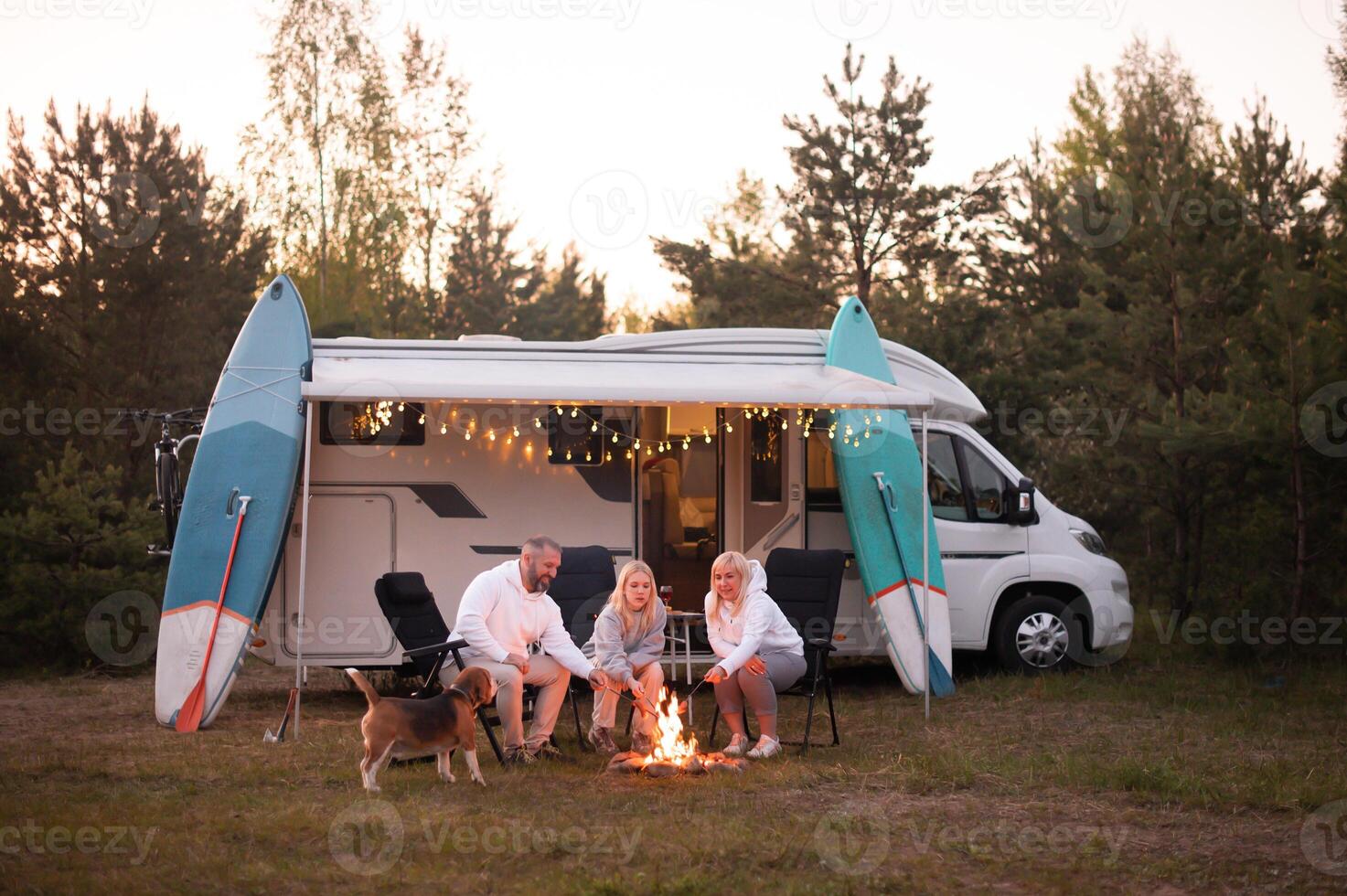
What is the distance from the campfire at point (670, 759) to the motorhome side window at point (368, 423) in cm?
301

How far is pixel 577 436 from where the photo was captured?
842 cm

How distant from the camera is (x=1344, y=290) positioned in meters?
8.96

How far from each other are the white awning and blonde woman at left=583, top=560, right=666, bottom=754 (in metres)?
1.19

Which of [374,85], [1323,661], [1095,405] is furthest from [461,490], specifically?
[374,85]

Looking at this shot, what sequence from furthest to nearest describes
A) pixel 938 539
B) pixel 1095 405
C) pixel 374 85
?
pixel 374 85 → pixel 1095 405 → pixel 938 539

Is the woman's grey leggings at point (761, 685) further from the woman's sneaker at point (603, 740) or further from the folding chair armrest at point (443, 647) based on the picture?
the folding chair armrest at point (443, 647)

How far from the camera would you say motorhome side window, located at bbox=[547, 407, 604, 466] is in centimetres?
839

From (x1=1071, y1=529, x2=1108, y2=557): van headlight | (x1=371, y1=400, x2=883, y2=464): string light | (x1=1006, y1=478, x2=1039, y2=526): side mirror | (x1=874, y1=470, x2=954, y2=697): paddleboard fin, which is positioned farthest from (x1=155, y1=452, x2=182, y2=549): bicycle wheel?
(x1=1071, y1=529, x2=1108, y2=557): van headlight

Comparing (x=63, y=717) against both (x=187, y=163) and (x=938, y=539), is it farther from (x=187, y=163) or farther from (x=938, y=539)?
(x=187, y=163)

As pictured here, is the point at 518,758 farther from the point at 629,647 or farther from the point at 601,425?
the point at 601,425

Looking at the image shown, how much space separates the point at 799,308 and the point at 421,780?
12056mm

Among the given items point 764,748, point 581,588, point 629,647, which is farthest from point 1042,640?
point 629,647

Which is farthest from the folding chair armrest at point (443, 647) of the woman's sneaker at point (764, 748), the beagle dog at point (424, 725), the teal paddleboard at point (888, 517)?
the teal paddleboard at point (888, 517)

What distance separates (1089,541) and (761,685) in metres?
3.63
